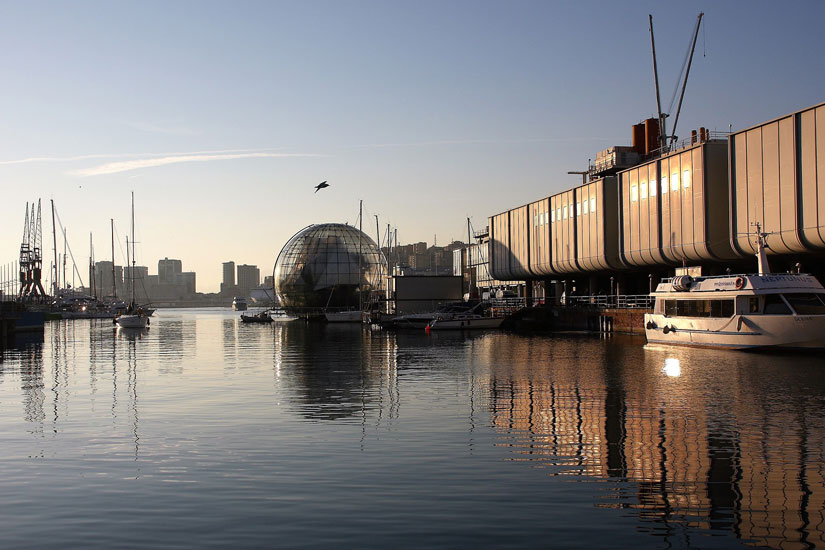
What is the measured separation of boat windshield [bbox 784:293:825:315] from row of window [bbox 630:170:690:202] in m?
24.2

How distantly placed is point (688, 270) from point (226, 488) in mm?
63711

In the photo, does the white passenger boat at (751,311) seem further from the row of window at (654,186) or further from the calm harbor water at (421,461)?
the row of window at (654,186)

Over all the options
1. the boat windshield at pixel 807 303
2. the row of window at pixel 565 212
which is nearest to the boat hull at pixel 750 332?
the boat windshield at pixel 807 303

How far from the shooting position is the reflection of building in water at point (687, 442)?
48.0 ft

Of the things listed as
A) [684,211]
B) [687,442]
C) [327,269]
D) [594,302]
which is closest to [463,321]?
[594,302]

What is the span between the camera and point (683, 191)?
73188 millimetres

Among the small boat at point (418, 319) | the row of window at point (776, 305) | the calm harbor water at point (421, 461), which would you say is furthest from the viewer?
the small boat at point (418, 319)

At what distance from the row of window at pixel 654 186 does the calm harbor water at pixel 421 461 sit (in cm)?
3511

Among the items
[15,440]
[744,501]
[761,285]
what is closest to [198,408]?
[15,440]

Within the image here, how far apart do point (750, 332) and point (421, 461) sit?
37659 mm

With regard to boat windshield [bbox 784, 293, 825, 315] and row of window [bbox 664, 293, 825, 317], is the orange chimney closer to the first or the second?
row of window [bbox 664, 293, 825, 317]

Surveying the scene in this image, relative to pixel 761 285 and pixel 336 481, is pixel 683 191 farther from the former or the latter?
pixel 336 481

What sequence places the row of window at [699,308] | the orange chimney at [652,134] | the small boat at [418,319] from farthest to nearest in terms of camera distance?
the small boat at [418,319], the orange chimney at [652,134], the row of window at [699,308]

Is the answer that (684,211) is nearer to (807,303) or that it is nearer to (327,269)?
(807,303)
